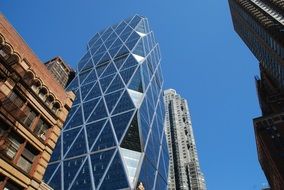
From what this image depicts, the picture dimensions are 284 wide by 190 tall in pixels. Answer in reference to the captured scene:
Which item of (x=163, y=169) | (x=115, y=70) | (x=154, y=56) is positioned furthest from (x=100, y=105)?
(x=154, y=56)

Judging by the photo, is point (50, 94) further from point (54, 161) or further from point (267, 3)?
point (54, 161)

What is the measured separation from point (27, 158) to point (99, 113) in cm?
8996

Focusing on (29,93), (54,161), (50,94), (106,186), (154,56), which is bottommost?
(29,93)

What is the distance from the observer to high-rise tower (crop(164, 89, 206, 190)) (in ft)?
460

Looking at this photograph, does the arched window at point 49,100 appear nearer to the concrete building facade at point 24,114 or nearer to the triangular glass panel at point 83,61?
the concrete building facade at point 24,114

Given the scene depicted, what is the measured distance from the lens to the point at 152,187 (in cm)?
9094

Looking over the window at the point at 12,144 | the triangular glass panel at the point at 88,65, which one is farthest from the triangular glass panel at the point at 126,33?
the window at the point at 12,144

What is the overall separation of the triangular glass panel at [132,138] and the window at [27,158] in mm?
73435

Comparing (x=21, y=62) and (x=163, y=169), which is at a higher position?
(x=163, y=169)

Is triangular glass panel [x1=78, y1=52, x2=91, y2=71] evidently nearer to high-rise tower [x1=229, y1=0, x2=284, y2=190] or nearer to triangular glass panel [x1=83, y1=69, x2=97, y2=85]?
triangular glass panel [x1=83, y1=69, x2=97, y2=85]

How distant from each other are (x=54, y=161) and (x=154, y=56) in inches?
3236

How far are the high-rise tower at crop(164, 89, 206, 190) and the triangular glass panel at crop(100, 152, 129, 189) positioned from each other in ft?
183

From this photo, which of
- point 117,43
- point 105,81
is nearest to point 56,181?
point 105,81

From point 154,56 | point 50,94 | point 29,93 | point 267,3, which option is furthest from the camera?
point 154,56
